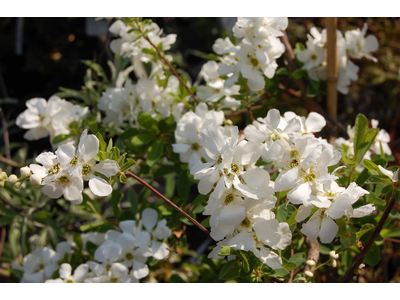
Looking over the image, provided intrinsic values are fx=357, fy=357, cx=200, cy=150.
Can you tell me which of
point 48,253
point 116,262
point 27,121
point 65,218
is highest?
point 27,121

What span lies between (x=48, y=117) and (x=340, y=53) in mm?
924

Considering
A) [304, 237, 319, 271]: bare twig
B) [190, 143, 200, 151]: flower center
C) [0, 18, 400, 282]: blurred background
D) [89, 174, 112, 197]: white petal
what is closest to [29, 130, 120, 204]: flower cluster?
[89, 174, 112, 197]: white petal

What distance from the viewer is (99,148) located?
0.71m

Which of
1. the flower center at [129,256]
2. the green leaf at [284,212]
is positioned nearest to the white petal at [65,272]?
the flower center at [129,256]

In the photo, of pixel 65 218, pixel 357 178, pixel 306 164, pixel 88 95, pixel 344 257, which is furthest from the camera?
pixel 65 218

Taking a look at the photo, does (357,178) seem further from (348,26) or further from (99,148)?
(348,26)

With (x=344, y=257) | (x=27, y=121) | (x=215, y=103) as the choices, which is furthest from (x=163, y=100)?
(x=344, y=257)

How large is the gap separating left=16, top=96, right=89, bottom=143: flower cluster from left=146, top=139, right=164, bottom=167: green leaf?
0.82 ft

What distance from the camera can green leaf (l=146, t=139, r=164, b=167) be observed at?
1.02 metres

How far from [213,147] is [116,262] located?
47cm

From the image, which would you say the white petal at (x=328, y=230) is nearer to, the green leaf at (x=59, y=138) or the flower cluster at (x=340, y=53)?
the flower cluster at (x=340, y=53)

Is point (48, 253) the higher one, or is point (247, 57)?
point (247, 57)

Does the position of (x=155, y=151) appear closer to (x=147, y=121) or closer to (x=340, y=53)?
(x=147, y=121)

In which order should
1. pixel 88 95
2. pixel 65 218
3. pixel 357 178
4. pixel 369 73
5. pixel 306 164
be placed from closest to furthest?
pixel 306 164 → pixel 357 178 → pixel 88 95 → pixel 65 218 → pixel 369 73
